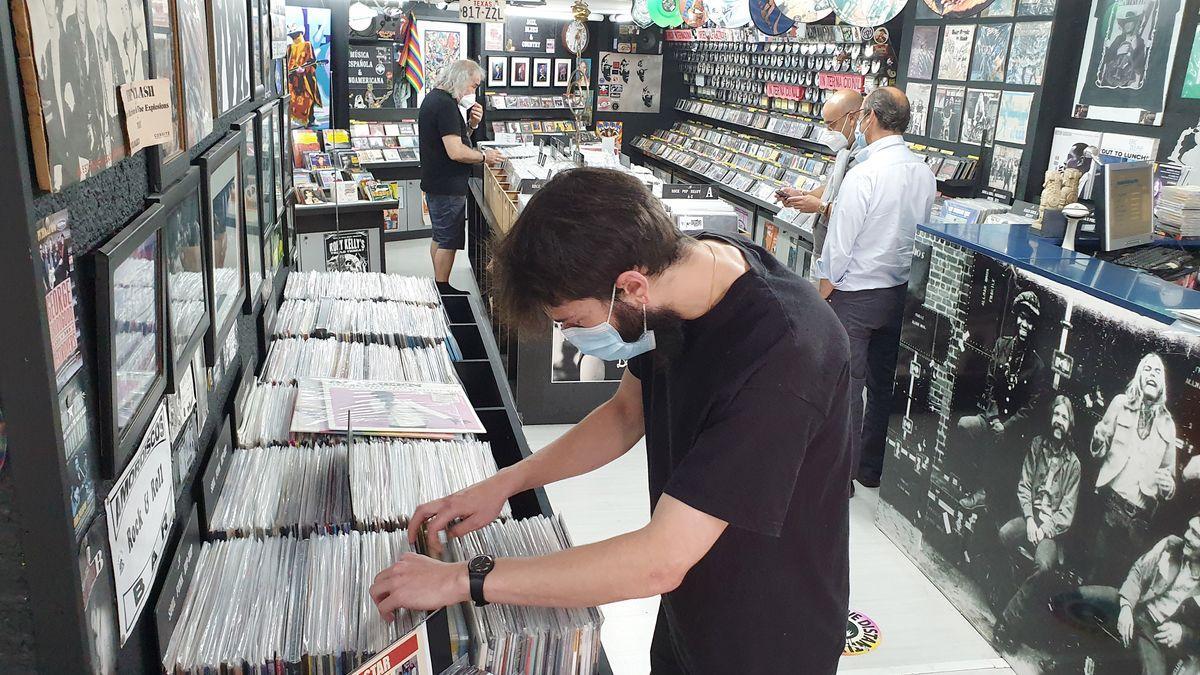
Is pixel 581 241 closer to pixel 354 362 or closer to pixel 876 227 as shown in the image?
pixel 354 362

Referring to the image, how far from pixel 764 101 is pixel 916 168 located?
5.17 meters

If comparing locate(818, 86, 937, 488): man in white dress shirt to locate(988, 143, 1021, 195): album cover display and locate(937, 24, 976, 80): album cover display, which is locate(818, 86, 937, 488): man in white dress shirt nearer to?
locate(988, 143, 1021, 195): album cover display

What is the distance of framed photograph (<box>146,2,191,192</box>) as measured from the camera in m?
1.14

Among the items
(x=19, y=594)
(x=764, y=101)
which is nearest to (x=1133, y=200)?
(x=19, y=594)

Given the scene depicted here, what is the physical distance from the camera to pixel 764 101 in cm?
882

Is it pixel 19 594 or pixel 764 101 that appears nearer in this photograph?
pixel 19 594

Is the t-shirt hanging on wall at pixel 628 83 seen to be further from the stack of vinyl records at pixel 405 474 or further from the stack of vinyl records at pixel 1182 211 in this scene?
the stack of vinyl records at pixel 405 474

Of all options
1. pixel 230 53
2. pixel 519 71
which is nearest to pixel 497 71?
pixel 519 71

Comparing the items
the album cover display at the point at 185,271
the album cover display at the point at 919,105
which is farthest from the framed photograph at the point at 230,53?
the album cover display at the point at 919,105

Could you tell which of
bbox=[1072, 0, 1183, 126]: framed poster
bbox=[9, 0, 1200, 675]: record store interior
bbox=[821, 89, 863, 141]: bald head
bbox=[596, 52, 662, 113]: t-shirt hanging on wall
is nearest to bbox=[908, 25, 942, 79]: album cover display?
bbox=[9, 0, 1200, 675]: record store interior

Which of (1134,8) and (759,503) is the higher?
(1134,8)

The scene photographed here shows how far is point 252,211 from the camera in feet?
7.00

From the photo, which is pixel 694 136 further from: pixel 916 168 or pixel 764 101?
pixel 916 168

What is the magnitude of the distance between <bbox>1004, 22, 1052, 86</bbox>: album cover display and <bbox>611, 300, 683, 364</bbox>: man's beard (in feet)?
14.2
